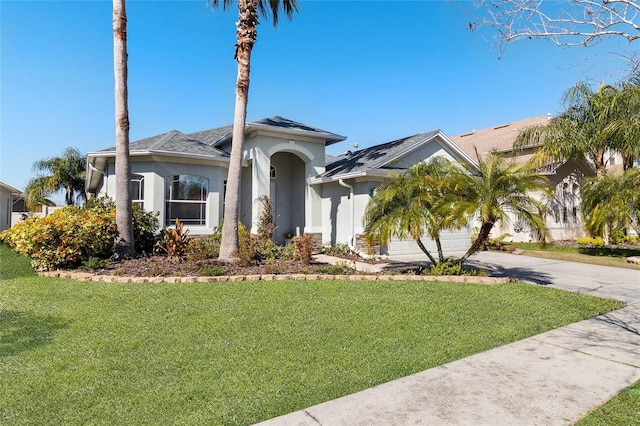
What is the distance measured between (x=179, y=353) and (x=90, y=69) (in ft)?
44.5

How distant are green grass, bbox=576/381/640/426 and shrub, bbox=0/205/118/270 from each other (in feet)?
36.4

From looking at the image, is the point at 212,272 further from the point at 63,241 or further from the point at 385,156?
the point at 385,156

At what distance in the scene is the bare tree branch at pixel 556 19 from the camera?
4328 millimetres

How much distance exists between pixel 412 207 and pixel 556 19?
527 centimetres

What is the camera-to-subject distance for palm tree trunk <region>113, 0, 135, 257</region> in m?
11.1

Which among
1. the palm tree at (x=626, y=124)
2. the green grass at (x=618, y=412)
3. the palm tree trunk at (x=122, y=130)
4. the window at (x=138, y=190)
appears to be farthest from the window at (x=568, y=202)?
the palm tree trunk at (x=122, y=130)

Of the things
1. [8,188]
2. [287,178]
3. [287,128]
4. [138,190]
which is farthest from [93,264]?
[8,188]

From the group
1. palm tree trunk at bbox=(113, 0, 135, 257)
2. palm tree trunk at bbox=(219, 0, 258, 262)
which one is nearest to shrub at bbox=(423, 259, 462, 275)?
palm tree trunk at bbox=(219, 0, 258, 262)

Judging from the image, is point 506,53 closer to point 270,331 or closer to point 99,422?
point 270,331

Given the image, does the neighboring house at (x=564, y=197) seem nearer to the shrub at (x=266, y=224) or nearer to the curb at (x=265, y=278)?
the curb at (x=265, y=278)

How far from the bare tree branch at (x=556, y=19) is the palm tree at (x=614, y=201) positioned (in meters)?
12.8

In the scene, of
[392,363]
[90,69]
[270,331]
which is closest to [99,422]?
[270,331]

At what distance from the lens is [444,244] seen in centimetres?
1620

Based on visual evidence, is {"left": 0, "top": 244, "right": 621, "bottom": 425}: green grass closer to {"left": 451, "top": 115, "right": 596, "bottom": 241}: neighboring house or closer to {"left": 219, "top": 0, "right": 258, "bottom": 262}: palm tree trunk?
{"left": 219, "top": 0, "right": 258, "bottom": 262}: palm tree trunk
